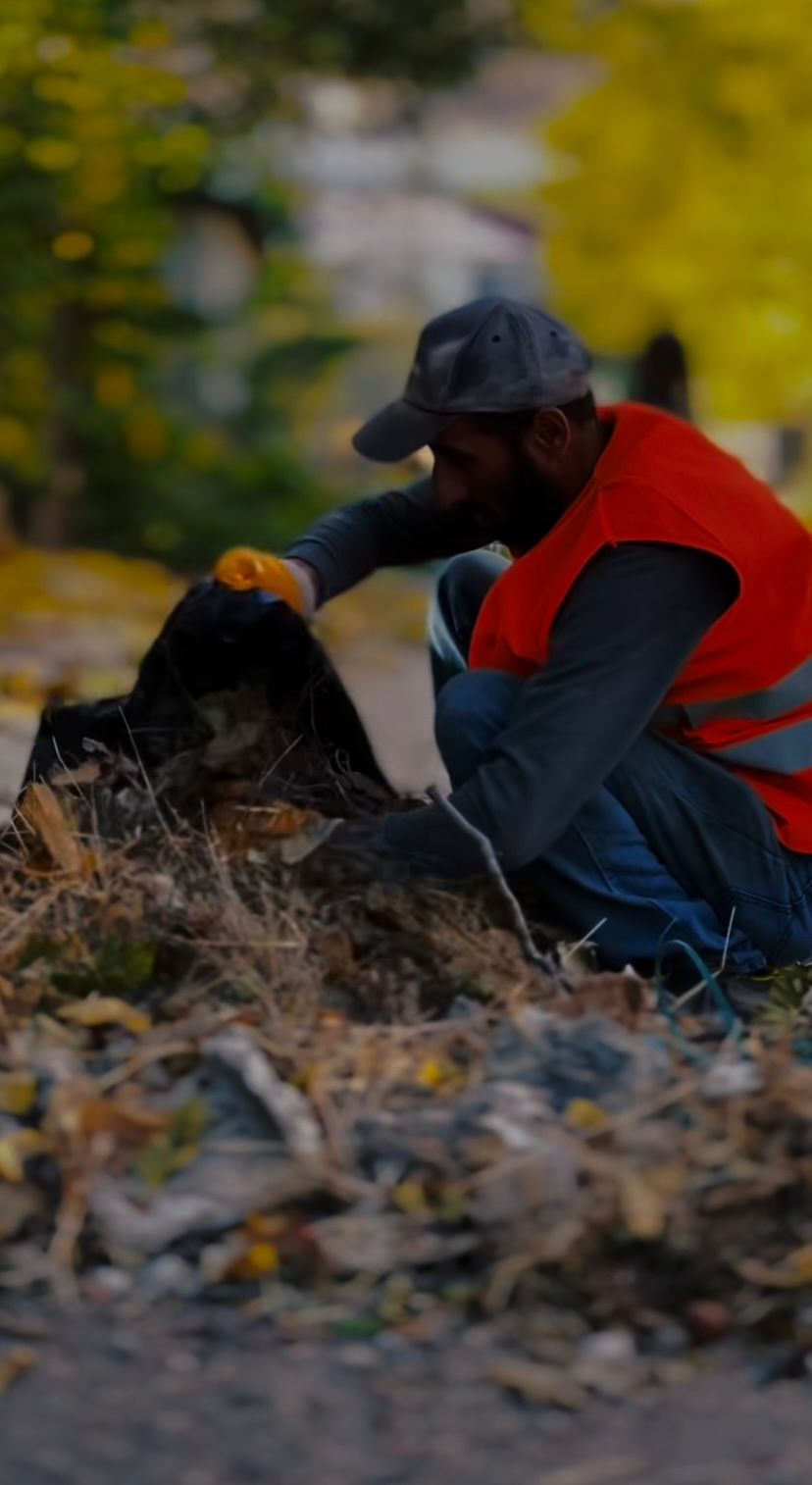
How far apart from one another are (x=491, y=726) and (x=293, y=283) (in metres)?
10.3

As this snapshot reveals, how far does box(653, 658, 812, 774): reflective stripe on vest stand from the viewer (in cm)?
327

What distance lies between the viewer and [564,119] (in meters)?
10.8

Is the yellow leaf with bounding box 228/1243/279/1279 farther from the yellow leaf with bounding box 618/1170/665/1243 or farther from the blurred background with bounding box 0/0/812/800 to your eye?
the blurred background with bounding box 0/0/812/800

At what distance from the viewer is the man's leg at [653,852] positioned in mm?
3250

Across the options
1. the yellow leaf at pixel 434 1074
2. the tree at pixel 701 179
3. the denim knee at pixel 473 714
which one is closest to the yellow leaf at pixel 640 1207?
the yellow leaf at pixel 434 1074

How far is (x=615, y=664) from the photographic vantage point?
9.70 feet

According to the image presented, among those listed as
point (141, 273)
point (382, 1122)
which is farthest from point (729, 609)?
point (141, 273)

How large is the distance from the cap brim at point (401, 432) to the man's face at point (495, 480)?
21mm

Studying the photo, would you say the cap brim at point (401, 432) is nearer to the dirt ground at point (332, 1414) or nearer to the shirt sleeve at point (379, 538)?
the shirt sleeve at point (379, 538)

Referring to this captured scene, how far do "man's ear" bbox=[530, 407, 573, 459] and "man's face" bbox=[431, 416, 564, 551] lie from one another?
1cm

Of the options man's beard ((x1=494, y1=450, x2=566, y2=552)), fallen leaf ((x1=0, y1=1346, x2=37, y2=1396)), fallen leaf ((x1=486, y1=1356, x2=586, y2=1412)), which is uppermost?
man's beard ((x1=494, y1=450, x2=566, y2=552))

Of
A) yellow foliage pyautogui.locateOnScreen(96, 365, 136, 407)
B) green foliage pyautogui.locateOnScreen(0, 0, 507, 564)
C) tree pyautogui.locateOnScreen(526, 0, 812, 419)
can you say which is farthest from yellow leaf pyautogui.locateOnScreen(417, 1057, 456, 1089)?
yellow foliage pyautogui.locateOnScreen(96, 365, 136, 407)

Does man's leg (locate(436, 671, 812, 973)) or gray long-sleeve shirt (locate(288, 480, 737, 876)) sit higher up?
gray long-sleeve shirt (locate(288, 480, 737, 876))

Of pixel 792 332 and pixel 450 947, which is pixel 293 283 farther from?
pixel 450 947
